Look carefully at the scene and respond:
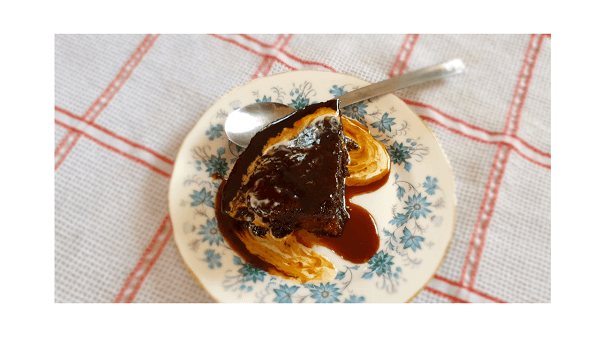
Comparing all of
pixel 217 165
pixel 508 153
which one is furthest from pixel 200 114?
pixel 508 153

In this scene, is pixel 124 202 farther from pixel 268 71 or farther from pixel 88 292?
pixel 268 71

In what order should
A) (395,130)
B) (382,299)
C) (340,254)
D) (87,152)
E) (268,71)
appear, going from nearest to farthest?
1. (382,299)
2. (340,254)
3. (395,130)
4. (87,152)
5. (268,71)

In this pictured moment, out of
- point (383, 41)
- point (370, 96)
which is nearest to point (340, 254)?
point (370, 96)

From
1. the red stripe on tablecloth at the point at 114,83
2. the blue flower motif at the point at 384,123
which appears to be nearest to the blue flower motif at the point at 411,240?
the blue flower motif at the point at 384,123

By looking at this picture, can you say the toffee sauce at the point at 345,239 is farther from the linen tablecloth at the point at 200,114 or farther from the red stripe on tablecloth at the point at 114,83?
the red stripe on tablecloth at the point at 114,83

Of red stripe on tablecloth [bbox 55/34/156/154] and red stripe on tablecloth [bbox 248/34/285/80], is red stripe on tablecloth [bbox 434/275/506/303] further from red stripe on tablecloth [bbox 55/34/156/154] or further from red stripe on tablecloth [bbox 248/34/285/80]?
red stripe on tablecloth [bbox 55/34/156/154]

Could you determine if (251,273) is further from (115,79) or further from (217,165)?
(115,79)

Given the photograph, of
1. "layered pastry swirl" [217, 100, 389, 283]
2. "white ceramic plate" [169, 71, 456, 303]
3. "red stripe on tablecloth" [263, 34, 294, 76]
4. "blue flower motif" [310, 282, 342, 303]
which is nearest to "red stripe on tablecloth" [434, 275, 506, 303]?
"white ceramic plate" [169, 71, 456, 303]
